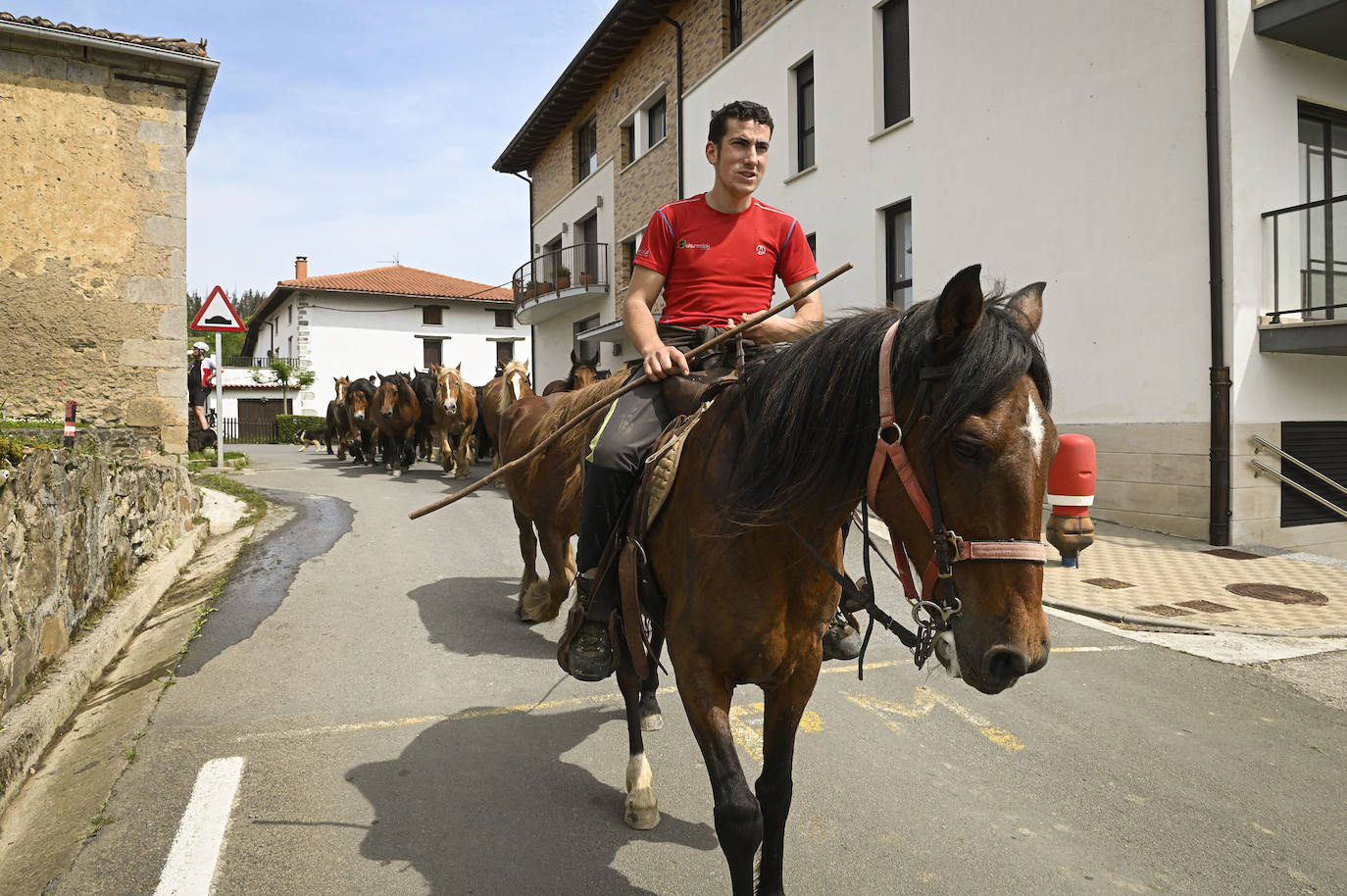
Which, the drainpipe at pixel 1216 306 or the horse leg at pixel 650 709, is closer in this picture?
the horse leg at pixel 650 709

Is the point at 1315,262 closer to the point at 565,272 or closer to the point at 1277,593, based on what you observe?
the point at 1277,593

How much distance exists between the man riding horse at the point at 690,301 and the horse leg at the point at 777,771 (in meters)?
0.49

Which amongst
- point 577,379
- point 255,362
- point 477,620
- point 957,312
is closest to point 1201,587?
point 477,620

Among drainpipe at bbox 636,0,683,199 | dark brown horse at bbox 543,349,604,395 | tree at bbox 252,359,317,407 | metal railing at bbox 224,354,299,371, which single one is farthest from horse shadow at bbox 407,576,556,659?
metal railing at bbox 224,354,299,371

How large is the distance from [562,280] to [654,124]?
17.8 feet

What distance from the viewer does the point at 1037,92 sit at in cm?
1125

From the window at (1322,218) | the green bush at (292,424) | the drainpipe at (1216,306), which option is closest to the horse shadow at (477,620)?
the drainpipe at (1216,306)

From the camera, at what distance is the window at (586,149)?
2572 cm

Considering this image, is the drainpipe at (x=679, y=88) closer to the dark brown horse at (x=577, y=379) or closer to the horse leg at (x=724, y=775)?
the dark brown horse at (x=577, y=379)

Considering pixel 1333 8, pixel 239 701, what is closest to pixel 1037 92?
pixel 1333 8

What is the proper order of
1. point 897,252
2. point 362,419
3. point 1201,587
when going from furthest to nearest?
1. point 362,419
2. point 897,252
3. point 1201,587

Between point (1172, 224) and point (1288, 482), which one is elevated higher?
point (1172, 224)

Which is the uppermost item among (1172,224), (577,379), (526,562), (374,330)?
(374,330)

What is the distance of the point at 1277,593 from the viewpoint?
7.20 meters
